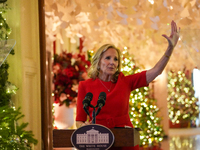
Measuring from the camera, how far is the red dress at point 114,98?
6.80ft

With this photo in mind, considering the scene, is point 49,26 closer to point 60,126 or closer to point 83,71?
point 83,71

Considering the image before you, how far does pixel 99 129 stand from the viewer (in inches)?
61.2

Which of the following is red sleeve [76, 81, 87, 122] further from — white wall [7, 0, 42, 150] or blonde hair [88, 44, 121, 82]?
white wall [7, 0, 42, 150]

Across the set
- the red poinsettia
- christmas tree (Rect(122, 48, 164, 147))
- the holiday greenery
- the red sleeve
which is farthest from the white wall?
the holiday greenery

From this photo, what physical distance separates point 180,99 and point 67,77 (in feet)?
31.9

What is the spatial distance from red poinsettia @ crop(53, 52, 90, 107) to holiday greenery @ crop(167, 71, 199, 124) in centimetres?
921

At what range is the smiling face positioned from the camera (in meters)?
2.20

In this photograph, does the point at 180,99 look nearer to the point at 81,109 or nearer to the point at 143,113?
the point at 143,113

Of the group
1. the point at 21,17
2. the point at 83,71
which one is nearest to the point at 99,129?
the point at 21,17

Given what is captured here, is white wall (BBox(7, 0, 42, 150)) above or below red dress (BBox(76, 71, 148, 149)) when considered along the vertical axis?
above

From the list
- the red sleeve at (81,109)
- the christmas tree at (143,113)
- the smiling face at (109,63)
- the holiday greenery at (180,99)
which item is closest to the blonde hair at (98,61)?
the smiling face at (109,63)

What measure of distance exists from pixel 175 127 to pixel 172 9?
1171 centimetres

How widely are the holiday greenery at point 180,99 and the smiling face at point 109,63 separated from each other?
11.6 metres

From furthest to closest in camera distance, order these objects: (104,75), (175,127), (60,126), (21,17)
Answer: (175,127) < (60,126) < (21,17) < (104,75)
